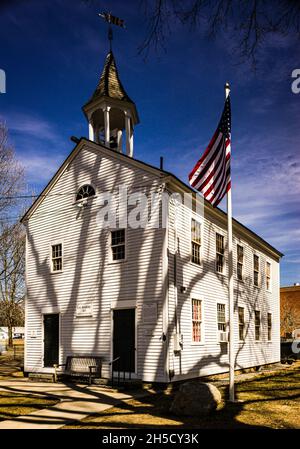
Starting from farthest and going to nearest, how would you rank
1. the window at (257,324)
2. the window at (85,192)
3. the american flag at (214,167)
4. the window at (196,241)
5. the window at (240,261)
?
1. the window at (257,324)
2. the window at (240,261)
3. the window at (85,192)
4. the window at (196,241)
5. the american flag at (214,167)

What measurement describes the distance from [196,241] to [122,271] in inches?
134

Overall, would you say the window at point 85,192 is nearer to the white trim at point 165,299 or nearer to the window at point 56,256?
the window at point 56,256

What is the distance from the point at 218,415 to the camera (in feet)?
33.2

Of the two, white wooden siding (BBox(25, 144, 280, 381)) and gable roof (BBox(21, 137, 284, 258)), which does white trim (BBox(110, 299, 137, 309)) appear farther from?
gable roof (BBox(21, 137, 284, 258))

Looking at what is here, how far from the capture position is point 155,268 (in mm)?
15672

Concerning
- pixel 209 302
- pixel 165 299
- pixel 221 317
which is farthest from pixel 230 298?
pixel 221 317

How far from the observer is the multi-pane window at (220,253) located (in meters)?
20.3

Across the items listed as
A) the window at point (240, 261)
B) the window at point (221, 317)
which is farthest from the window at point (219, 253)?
the window at point (240, 261)

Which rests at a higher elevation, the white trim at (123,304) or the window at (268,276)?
the window at (268,276)

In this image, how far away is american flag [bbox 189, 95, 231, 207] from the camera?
503 inches

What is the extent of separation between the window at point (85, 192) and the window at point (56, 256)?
224cm

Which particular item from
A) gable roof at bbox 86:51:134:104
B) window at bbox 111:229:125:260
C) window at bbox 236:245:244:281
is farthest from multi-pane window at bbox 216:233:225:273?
gable roof at bbox 86:51:134:104
